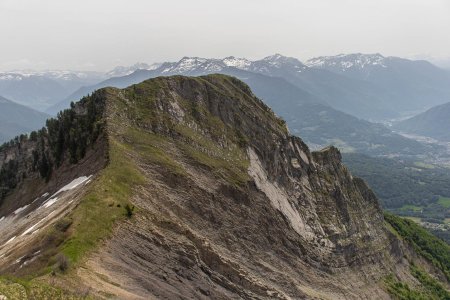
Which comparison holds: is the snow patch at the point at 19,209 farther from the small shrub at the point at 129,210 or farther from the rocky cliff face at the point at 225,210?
the small shrub at the point at 129,210

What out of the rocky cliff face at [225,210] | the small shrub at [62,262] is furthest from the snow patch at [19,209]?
the small shrub at [62,262]

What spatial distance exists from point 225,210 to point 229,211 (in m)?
0.74

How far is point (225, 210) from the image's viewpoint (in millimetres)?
66125

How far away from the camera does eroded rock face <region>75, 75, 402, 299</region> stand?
48.3 meters

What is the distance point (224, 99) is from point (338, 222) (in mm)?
31019

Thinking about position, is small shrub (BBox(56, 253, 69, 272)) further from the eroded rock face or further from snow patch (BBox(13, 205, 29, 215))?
snow patch (BBox(13, 205, 29, 215))

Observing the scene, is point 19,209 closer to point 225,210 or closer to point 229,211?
point 225,210

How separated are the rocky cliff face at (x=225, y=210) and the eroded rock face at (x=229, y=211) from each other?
0.61 feet

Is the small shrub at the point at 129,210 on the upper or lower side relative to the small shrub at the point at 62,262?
upper

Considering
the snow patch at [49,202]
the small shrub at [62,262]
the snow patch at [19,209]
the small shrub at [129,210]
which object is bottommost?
the snow patch at [19,209]

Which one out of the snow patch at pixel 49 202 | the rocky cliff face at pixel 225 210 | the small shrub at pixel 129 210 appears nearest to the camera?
the rocky cliff face at pixel 225 210

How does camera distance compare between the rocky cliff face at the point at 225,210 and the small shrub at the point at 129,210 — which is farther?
the small shrub at the point at 129,210

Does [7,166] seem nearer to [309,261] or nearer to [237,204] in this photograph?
[237,204]

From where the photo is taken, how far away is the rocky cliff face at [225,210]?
1871 inches
